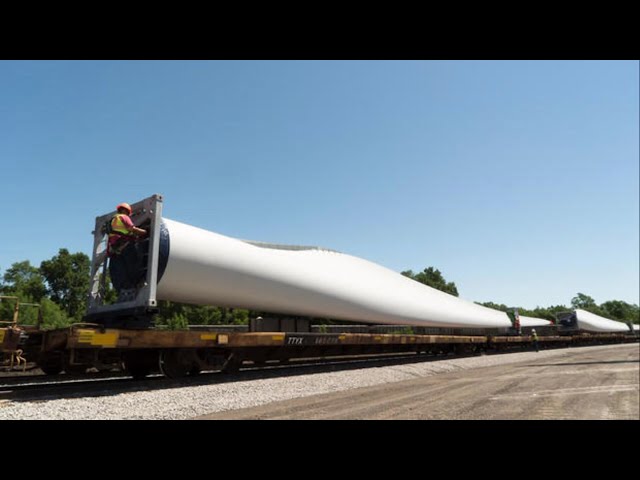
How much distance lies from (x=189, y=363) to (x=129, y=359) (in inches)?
60.2

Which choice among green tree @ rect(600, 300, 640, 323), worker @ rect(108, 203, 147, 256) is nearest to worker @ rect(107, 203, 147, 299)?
worker @ rect(108, 203, 147, 256)

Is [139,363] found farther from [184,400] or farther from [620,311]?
[620,311]

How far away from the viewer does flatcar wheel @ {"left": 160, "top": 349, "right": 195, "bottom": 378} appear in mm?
11047

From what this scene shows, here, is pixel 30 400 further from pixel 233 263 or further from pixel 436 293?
pixel 436 293

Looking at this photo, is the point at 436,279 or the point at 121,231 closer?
the point at 121,231

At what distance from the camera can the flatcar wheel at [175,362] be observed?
1105 centimetres

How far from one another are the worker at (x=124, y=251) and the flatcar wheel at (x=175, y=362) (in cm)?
208

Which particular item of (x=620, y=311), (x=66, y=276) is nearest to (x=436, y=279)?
(x=66, y=276)

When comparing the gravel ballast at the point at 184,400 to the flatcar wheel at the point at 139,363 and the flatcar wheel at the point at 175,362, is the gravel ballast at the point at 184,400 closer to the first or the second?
the flatcar wheel at the point at 175,362

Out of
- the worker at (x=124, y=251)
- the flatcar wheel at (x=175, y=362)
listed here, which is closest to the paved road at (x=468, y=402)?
the flatcar wheel at (x=175, y=362)

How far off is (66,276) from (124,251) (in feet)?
156

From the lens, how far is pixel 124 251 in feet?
37.8
